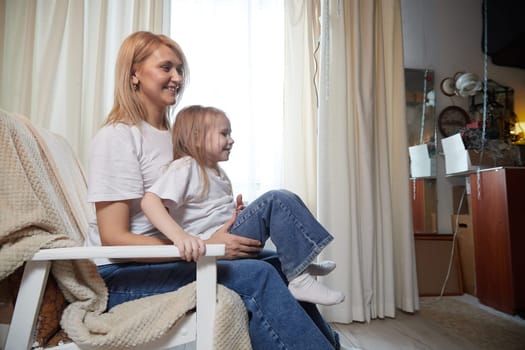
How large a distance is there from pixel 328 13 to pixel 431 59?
3.84 feet

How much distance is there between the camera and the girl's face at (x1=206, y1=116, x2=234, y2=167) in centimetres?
99

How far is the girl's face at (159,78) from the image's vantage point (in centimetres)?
92

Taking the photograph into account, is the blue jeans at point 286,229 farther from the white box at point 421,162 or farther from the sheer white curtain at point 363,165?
the white box at point 421,162

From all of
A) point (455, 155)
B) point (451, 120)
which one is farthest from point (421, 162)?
point (451, 120)

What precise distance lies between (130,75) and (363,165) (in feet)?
3.96

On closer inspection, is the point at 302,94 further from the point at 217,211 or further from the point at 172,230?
the point at 172,230

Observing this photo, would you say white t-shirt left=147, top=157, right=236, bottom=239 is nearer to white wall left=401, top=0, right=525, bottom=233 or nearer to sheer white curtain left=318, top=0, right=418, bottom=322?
sheer white curtain left=318, top=0, right=418, bottom=322

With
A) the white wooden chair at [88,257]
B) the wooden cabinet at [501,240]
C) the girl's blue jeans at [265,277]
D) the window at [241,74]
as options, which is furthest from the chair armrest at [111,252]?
the wooden cabinet at [501,240]

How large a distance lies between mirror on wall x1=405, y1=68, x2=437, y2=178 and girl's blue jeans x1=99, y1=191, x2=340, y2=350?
180cm

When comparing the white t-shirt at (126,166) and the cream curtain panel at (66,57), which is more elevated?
the cream curtain panel at (66,57)

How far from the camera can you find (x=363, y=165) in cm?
169

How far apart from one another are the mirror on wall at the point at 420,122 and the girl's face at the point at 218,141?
5.79 feet

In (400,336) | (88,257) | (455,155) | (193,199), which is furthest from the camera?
(455,155)

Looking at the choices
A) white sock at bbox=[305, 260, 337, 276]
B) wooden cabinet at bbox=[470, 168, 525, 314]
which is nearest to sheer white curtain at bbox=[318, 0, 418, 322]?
wooden cabinet at bbox=[470, 168, 525, 314]
